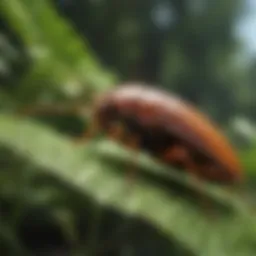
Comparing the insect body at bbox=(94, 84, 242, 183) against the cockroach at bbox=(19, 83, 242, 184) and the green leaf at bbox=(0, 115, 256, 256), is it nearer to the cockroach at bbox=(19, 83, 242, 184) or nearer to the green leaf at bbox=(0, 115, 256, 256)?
the cockroach at bbox=(19, 83, 242, 184)

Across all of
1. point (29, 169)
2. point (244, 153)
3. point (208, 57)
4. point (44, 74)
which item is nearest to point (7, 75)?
point (44, 74)

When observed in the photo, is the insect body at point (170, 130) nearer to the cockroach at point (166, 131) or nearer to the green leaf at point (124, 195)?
the cockroach at point (166, 131)

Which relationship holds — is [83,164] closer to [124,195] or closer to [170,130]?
[124,195]

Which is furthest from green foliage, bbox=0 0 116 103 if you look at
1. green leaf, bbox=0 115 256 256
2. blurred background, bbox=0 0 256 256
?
green leaf, bbox=0 115 256 256

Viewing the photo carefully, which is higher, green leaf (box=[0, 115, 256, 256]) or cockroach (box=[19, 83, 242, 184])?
cockroach (box=[19, 83, 242, 184])

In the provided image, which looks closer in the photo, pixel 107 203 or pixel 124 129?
pixel 107 203

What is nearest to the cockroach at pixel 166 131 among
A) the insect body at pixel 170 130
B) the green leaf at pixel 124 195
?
the insect body at pixel 170 130

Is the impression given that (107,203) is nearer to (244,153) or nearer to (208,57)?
(244,153)
